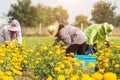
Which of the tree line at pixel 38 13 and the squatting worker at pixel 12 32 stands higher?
the tree line at pixel 38 13

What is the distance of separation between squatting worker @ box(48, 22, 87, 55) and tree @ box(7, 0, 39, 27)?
3644cm

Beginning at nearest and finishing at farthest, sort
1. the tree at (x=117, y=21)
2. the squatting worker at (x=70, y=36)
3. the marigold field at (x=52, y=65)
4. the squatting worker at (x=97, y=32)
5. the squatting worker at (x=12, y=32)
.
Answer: the marigold field at (x=52, y=65)
the squatting worker at (x=70, y=36)
the squatting worker at (x=12, y=32)
the squatting worker at (x=97, y=32)
the tree at (x=117, y=21)

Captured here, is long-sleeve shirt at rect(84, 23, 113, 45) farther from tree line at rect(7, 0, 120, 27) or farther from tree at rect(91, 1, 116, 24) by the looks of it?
tree at rect(91, 1, 116, 24)

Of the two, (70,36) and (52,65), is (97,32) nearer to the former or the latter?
(70,36)

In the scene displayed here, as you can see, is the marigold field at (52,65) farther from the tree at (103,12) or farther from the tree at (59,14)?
the tree at (59,14)

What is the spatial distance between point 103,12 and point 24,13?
11.3m

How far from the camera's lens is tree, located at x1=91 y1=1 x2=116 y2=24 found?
48.6m

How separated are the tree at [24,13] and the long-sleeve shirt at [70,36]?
1440 inches

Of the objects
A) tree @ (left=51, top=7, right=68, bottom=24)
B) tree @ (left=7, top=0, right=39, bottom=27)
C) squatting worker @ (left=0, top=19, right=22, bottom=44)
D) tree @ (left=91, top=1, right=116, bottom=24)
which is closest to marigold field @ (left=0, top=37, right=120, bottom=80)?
squatting worker @ (left=0, top=19, right=22, bottom=44)

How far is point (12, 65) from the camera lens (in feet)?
16.3

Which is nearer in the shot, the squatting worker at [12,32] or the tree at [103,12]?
the squatting worker at [12,32]

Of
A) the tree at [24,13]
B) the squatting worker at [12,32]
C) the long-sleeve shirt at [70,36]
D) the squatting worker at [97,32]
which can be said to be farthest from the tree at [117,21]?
the squatting worker at [12,32]

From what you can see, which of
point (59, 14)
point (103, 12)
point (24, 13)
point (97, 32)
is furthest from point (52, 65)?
point (59, 14)

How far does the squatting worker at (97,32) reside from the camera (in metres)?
8.49
